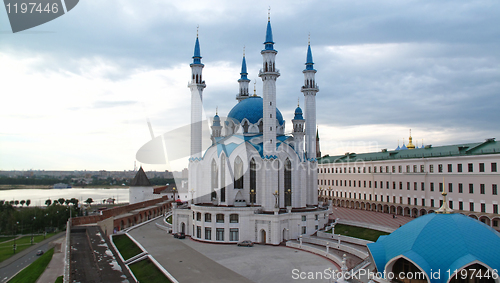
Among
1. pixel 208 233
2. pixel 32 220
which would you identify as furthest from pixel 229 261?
pixel 32 220

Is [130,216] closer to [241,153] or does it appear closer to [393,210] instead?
[241,153]

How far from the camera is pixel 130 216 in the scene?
48.8 meters

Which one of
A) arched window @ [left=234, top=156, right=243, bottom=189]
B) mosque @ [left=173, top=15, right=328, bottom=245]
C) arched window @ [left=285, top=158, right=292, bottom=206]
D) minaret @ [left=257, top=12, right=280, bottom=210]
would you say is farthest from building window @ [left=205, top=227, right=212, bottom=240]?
arched window @ [left=285, top=158, right=292, bottom=206]

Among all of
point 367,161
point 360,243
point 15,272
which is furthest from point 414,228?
point 15,272

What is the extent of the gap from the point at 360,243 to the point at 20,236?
59.3 meters

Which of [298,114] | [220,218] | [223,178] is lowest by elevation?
[220,218]

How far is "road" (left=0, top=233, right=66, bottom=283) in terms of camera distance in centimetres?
4159

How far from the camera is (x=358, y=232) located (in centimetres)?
3278

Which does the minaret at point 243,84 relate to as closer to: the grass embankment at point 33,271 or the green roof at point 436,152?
the green roof at point 436,152

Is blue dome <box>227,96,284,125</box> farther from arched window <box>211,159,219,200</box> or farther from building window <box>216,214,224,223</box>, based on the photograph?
building window <box>216,214,224,223</box>

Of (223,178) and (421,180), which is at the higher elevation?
(223,178)

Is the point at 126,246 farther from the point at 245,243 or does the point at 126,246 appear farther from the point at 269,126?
the point at 269,126

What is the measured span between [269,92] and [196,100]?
30.3ft

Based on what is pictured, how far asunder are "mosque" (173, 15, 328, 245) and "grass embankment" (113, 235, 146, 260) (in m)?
5.57
